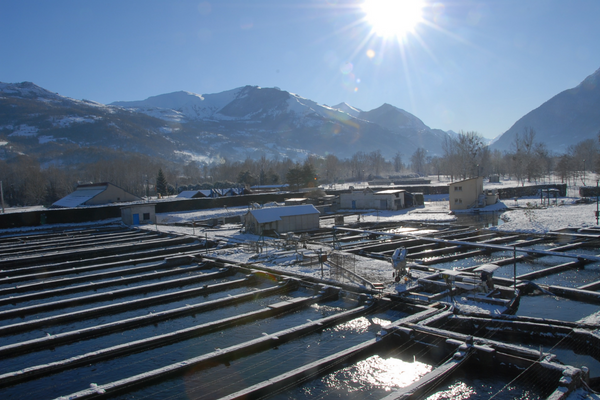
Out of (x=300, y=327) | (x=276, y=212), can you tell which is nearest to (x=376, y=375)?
(x=300, y=327)

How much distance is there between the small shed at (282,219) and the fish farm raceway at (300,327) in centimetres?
671

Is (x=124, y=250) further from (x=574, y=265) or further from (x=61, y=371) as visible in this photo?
(x=574, y=265)

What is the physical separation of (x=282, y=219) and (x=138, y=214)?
18.4 m

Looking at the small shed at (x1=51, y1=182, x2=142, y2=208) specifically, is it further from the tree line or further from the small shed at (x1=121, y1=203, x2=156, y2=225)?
the tree line

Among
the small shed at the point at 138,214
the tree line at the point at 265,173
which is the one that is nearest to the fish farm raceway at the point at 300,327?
the small shed at the point at 138,214

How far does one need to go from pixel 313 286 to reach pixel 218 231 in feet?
63.0

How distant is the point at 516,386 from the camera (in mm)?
8891

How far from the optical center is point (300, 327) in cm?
1202

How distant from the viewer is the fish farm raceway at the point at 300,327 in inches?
356

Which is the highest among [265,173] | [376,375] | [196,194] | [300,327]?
[265,173]

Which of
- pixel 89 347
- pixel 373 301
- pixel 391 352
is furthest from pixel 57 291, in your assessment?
pixel 391 352

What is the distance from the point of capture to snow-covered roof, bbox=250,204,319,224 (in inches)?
1204

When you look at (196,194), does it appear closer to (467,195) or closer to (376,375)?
(467,195)

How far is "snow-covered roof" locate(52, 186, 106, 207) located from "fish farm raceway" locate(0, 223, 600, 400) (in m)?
30.4
